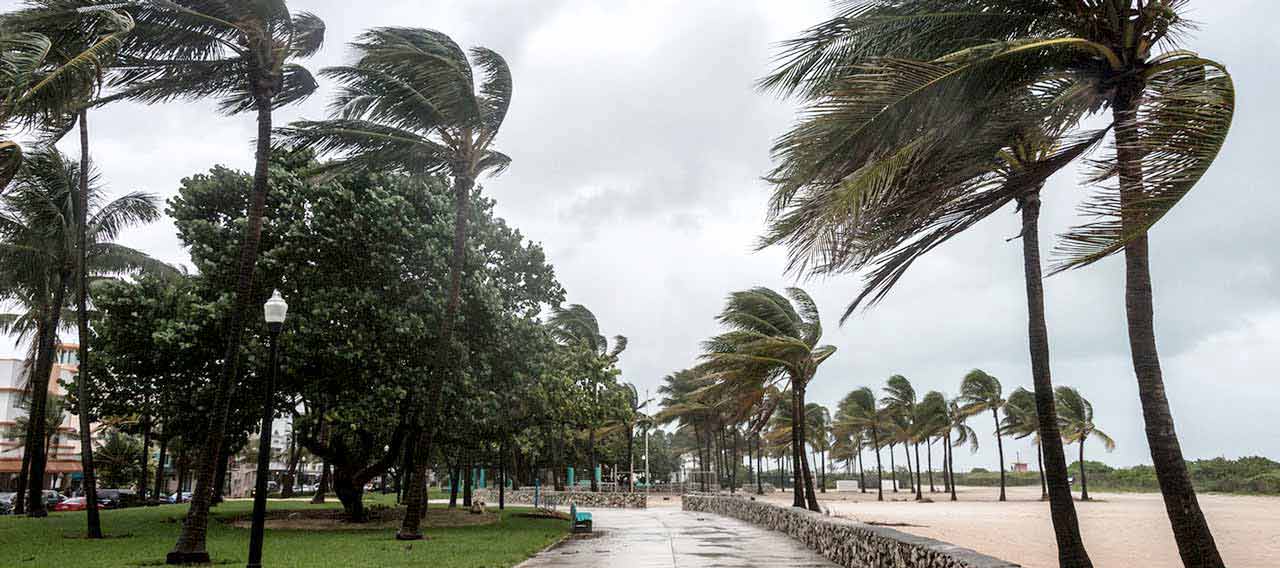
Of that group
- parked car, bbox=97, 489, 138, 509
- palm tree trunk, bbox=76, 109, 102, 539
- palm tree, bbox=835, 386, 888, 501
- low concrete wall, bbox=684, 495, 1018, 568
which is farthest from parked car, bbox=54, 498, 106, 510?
palm tree, bbox=835, 386, 888, 501

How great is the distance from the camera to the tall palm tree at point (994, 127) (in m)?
6.49

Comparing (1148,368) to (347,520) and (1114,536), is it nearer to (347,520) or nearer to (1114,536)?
(1114,536)

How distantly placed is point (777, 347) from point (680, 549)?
31.6 ft

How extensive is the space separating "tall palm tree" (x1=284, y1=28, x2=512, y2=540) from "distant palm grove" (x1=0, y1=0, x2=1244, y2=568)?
66mm

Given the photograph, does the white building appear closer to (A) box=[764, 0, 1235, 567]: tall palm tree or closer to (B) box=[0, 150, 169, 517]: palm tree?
(B) box=[0, 150, 169, 517]: palm tree

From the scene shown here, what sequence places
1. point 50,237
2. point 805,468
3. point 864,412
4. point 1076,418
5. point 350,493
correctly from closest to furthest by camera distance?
point 50,237 → point 350,493 → point 805,468 → point 1076,418 → point 864,412

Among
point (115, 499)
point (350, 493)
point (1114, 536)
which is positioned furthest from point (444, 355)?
point (115, 499)

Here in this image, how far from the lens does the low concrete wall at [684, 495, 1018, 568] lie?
8.91m

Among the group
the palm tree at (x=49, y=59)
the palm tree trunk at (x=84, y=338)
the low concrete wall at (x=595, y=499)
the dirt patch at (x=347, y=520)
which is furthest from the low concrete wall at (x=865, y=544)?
the low concrete wall at (x=595, y=499)

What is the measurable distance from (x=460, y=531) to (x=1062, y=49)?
67.0 ft

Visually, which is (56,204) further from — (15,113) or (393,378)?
A: (15,113)

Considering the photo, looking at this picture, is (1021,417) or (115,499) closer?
(115,499)

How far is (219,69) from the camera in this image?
1585 cm

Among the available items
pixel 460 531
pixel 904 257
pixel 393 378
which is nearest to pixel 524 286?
pixel 393 378
